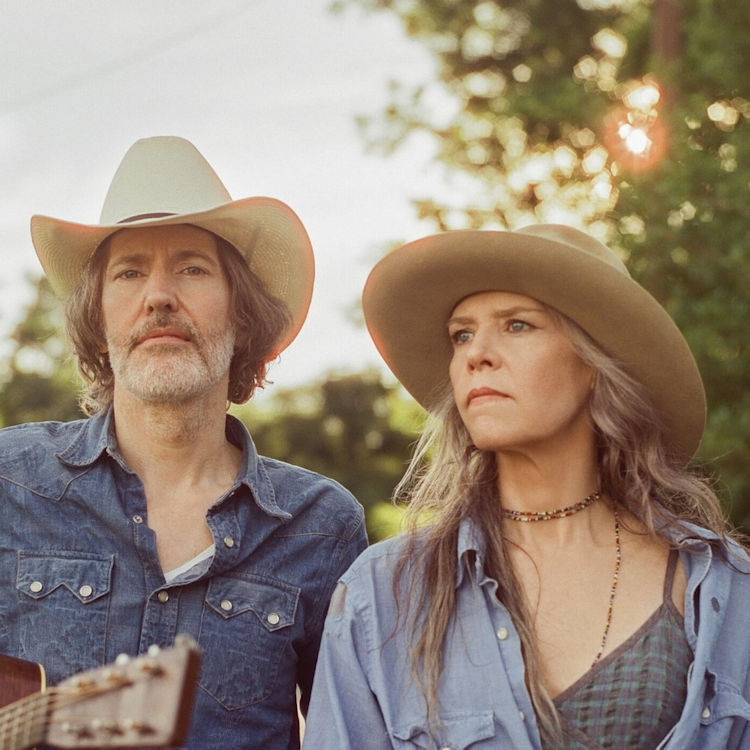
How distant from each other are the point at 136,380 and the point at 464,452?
104 centimetres

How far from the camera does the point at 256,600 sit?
3.69 metres

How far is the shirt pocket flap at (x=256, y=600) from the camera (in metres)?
3.64

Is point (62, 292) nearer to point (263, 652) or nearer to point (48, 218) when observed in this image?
point (48, 218)

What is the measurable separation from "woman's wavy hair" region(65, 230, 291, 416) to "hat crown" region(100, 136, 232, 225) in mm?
147

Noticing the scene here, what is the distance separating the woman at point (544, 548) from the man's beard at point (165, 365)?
1.87 feet

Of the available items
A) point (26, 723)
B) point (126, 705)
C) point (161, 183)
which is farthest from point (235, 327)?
point (126, 705)

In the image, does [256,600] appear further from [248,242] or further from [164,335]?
[248,242]

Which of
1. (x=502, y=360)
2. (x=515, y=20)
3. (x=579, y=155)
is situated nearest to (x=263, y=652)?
(x=502, y=360)

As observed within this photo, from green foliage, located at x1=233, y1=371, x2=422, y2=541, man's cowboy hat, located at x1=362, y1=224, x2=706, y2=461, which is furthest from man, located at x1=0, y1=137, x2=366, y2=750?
green foliage, located at x1=233, y1=371, x2=422, y2=541

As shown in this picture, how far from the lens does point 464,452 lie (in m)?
3.67

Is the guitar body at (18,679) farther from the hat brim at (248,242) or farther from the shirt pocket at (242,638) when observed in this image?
the hat brim at (248,242)

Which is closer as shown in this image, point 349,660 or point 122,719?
point 122,719

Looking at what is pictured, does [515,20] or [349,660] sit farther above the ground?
[515,20]

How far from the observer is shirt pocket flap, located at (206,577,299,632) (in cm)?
364
